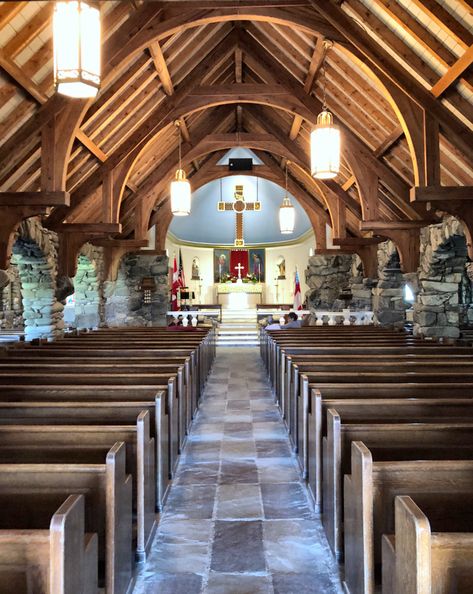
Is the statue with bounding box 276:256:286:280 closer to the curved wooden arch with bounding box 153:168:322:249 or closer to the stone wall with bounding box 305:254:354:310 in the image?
the stone wall with bounding box 305:254:354:310

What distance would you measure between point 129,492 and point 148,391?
121 cm

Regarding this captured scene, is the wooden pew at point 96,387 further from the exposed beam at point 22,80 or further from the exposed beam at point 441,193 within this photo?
the exposed beam at point 441,193

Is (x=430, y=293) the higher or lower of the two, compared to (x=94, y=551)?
higher

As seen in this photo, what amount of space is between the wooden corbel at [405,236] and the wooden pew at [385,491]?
6.65 meters

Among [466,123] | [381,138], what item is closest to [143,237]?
[381,138]

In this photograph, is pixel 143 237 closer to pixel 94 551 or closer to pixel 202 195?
pixel 202 195

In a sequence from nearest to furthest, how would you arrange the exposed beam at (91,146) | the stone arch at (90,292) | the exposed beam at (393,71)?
the exposed beam at (393,71) < the exposed beam at (91,146) < the stone arch at (90,292)

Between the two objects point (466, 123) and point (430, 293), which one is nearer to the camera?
point (466, 123)

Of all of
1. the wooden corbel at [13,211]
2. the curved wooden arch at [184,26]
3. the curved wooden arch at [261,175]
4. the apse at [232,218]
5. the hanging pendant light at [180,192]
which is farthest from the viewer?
the apse at [232,218]

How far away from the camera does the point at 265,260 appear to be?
20250mm

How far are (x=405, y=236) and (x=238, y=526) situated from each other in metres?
6.75

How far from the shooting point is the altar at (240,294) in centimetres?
1975

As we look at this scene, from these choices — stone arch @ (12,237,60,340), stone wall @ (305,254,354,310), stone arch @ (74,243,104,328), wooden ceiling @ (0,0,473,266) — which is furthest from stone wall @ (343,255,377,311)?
stone arch @ (12,237,60,340)

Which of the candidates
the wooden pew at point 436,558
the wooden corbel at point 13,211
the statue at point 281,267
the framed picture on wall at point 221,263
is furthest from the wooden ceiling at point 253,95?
the framed picture on wall at point 221,263
